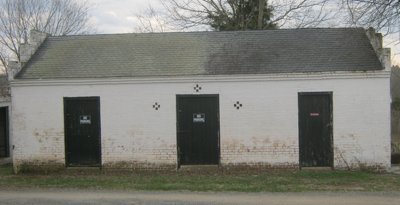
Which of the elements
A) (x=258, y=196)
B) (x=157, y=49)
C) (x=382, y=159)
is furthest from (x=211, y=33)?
(x=258, y=196)

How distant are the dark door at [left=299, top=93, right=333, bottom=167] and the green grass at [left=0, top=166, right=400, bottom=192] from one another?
843 mm

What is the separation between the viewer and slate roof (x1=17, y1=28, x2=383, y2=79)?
16.7 metres

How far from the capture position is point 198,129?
659 inches

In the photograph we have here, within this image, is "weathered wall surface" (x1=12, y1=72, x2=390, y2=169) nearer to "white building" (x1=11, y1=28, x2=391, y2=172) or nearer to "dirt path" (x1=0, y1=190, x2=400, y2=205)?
"white building" (x1=11, y1=28, x2=391, y2=172)

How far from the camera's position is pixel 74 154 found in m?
17.2

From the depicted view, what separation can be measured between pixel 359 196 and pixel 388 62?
5566 millimetres

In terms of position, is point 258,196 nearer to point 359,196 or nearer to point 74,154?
point 359,196

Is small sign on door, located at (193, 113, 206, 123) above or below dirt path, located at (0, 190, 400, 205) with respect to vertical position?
above

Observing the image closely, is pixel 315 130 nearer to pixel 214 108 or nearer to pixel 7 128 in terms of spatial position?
pixel 214 108

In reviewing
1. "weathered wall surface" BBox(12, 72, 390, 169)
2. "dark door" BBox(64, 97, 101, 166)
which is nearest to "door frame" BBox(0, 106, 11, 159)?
"weathered wall surface" BBox(12, 72, 390, 169)

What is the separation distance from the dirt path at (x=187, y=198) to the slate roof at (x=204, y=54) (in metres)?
5.17

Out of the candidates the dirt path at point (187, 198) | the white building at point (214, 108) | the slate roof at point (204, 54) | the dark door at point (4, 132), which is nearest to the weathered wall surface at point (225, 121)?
the white building at point (214, 108)

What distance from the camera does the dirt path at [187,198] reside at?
36.6ft

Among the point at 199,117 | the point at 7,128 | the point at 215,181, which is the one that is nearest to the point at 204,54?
the point at 199,117
